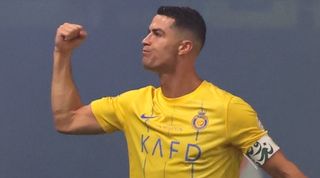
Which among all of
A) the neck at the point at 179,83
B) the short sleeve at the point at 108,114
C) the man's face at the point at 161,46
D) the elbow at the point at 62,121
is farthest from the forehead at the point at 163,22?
the elbow at the point at 62,121

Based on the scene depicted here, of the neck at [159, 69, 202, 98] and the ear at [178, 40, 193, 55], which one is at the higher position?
the ear at [178, 40, 193, 55]

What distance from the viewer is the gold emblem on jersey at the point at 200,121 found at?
98.5 inches

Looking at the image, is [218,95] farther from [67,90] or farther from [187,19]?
[67,90]

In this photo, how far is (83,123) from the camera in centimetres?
271

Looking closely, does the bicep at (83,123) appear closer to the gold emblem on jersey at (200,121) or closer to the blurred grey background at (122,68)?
the gold emblem on jersey at (200,121)

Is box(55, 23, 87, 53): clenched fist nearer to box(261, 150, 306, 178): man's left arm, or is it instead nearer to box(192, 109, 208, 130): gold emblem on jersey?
box(192, 109, 208, 130): gold emblem on jersey

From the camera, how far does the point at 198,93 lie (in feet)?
8.46

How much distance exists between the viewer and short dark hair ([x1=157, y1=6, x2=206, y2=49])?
2.64 metres

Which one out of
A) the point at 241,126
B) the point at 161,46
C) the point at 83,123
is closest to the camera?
the point at 241,126

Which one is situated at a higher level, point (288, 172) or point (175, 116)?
point (175, 116)

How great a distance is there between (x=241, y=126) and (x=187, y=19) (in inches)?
18.6

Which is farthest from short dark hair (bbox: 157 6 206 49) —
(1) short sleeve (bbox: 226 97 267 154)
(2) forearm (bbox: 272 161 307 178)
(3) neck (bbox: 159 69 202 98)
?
(2) forearm (bbox: 272 161 307 178)

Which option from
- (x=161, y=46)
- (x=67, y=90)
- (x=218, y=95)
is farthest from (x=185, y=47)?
(x=67, y=90)

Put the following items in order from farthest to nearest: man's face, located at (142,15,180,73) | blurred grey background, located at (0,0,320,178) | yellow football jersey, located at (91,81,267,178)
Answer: blurred grey background, located at (0,0,320,178), man's face, located at (142,15,180,73), yellow football jersey, located at (91,81,267,178)
